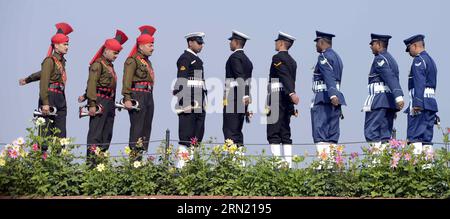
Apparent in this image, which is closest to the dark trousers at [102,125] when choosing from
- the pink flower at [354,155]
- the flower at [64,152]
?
the flower at [64,152]

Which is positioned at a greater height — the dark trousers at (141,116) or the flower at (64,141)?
the dark trousers at (141,116)

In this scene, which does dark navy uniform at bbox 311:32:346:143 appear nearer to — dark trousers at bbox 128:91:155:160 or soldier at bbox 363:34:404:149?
soldier at bbox 363:34:404:149

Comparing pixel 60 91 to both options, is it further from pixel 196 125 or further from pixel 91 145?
pixel 196 125

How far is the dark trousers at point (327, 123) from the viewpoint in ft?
49.0

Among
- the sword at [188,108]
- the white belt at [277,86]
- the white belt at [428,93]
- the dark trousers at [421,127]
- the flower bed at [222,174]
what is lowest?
the flower bed at [222,174]

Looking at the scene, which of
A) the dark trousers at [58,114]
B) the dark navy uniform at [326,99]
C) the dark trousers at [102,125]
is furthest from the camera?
the dark trousers at [58,114]

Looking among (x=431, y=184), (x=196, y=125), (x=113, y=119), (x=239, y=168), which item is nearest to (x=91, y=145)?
(x=113, y=119)

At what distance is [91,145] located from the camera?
1513 cm

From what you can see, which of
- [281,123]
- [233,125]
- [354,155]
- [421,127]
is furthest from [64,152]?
[421,127]

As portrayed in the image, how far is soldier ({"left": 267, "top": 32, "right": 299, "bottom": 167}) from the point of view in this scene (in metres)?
15.2

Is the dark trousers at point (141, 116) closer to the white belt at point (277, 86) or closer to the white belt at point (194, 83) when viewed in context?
the white belt at point (194, 83)

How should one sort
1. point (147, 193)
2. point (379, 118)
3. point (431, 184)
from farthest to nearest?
point (379, 118) < point (147, 193) < point (431, 184)

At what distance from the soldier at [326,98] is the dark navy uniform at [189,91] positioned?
1897mm

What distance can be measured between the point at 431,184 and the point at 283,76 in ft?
11.0
